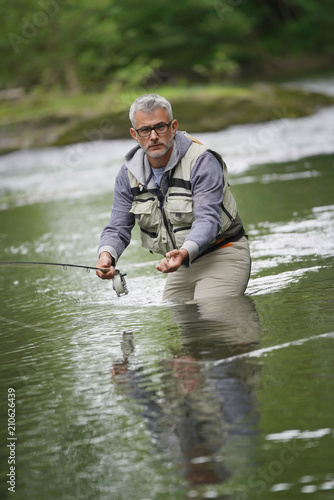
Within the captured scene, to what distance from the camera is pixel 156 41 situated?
3812 centimetres

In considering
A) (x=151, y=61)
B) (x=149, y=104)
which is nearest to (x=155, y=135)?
(x=149, y=104)

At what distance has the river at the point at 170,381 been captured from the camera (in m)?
2.15

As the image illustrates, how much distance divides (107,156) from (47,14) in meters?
12.5

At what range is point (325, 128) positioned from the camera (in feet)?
49.3

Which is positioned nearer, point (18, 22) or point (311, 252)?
point (311, 252)

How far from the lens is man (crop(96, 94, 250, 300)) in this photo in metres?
3.62

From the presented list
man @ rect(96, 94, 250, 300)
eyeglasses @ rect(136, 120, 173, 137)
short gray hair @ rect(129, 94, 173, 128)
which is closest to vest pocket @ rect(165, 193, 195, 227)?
man @ rect(96, 94, 250, 300)

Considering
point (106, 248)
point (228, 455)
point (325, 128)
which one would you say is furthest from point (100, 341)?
point (325, 128)

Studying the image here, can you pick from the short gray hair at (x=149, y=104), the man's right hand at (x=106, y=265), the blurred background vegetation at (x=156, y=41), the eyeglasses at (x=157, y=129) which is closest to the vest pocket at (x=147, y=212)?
the man's right hand at (x=106, y=265)

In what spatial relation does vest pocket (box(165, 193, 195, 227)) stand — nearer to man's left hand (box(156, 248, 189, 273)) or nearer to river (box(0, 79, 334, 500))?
man's left hand (box(156, 248, 189, 273))

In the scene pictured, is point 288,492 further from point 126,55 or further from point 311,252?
point 126,55

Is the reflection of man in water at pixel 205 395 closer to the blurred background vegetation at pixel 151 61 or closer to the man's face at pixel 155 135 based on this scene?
the man's face at pixel 155 135

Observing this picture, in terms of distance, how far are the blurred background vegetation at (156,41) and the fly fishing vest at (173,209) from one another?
23805 mm

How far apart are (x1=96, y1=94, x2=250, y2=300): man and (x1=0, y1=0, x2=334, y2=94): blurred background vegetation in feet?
77.8
